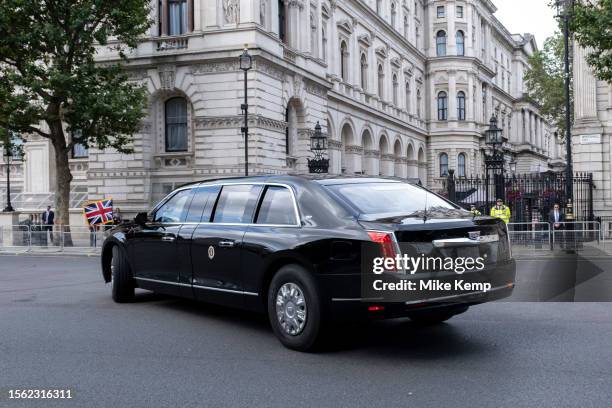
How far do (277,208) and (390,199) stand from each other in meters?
1.19

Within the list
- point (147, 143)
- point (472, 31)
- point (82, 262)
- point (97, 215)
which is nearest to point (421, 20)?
point (472, 31)

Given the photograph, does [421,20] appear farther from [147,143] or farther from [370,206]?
[370,206]

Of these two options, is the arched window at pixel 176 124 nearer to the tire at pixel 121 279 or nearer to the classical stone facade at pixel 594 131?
the classical stone facade at pixel 594 131

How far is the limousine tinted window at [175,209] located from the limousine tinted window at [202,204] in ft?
0.51

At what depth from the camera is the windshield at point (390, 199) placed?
6.86 metres

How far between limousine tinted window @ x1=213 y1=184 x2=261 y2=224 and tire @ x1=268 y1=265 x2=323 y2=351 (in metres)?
1.01

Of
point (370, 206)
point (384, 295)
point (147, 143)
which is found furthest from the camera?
point (147, 143)

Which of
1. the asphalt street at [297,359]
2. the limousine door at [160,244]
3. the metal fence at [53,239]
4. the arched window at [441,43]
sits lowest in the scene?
the asphalt street at [297,359]

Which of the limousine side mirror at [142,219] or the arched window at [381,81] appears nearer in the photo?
the limousine side mirror at [142,219]

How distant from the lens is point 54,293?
38.3 ft

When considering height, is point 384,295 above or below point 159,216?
below

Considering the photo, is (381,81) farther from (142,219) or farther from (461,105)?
(142,219)

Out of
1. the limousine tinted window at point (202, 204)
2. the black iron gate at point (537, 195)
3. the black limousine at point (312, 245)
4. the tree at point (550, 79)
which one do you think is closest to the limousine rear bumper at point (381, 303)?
the black limousine at point (312, 245)

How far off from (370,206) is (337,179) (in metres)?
0.67
